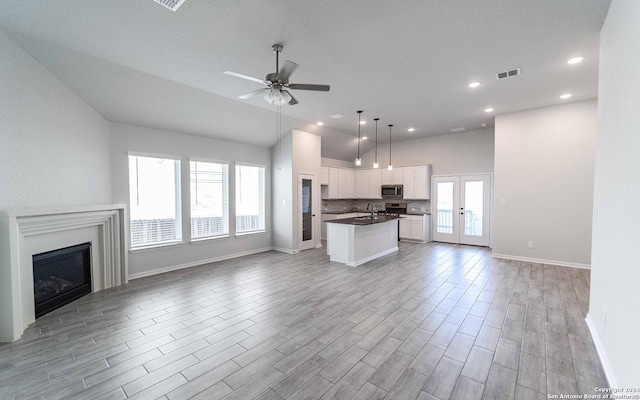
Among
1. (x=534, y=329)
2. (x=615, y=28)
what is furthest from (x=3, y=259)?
(x=615, y=28)

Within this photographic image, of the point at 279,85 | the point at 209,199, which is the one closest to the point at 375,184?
the point at 209,199

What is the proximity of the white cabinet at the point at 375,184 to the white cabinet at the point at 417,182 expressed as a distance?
845 mm

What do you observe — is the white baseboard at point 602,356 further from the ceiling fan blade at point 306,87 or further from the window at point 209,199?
the window at point 209,199


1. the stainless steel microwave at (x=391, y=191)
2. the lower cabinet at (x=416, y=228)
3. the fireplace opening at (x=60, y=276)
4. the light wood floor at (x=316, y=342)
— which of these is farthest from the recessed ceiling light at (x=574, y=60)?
the fireplace opening at (x=60, y=276)

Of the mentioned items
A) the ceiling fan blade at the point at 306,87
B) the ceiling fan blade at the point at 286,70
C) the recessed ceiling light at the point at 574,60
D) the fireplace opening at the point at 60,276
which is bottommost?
the fireplace opening at the point at 60,276

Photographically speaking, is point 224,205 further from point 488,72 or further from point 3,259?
point 488,72

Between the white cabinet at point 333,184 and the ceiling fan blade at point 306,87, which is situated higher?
the ceiling fan blade at point 306,87

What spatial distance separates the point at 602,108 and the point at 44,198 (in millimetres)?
6395

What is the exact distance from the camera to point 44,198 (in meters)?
3.29

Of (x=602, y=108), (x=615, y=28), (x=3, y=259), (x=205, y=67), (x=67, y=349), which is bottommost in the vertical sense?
(x=67, y=349)

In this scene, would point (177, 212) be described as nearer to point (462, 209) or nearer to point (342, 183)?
point (342, 183)

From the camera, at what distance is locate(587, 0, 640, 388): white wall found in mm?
1719

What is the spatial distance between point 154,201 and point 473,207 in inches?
315

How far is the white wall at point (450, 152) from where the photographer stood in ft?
24.3
